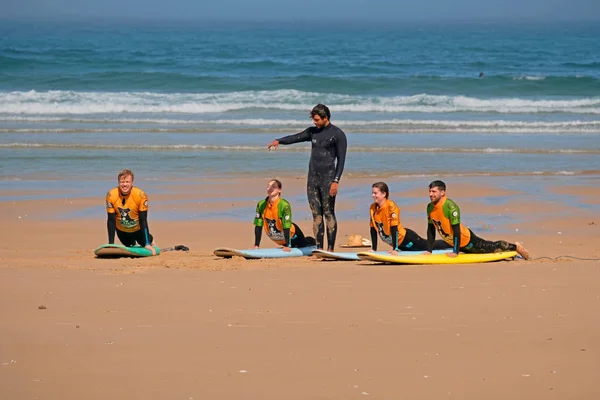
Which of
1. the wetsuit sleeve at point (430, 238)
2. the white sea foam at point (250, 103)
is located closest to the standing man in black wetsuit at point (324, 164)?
the wetsuit sleeve at point (430, 238)

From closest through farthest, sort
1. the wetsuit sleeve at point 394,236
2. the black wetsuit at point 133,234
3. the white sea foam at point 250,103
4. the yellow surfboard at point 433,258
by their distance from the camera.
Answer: the yellow surfboard at point 433,258, the wetsuit sleeve at point 394,236, the black wetsuit at point 133,234, the white sea foam at point 250,103

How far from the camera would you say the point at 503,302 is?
23.4 feet

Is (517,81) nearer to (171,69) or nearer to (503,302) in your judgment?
(171,69)

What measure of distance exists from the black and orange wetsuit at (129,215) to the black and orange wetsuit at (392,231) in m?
2.40

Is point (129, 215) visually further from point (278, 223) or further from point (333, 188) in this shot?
point (333, 188)

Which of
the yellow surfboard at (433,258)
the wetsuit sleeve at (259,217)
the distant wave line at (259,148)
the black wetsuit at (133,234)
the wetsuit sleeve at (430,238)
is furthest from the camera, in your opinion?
the distant wave line at (259,148)

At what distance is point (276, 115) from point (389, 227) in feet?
56.9

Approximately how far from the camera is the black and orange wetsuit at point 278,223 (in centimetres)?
962

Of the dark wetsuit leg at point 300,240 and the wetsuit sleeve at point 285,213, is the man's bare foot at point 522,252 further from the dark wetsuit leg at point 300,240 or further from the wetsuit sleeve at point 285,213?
the wetsuit sleeve at point 285,213

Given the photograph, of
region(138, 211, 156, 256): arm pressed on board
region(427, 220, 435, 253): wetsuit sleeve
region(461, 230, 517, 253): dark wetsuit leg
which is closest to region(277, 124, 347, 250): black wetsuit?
region(427, 220, 435, 253): wetsuit sleeve

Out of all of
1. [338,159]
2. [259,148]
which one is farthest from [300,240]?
[259,148]

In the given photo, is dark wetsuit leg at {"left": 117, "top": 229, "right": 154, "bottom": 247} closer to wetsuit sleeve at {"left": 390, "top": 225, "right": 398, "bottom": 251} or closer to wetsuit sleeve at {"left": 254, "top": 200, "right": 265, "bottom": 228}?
wetsuit sleeve at {"left": 254, "top": 200, "right": 265, "bottom": 228}

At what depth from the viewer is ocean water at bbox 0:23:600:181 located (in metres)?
17.4

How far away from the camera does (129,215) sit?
9539 millimetres
